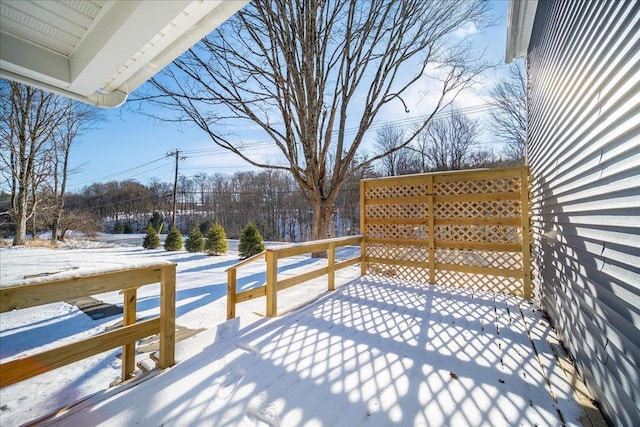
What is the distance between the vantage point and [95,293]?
1.67 m

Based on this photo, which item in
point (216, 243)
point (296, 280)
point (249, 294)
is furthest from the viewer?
point (216, 243)

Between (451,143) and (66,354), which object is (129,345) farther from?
(451,143)

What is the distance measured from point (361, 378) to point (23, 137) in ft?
53.2

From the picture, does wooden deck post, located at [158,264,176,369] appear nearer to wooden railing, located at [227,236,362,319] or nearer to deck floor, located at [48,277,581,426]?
deck floor, located at [48,277,581,426]

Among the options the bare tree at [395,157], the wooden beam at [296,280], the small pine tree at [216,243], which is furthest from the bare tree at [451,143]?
the wooden beam at [296,280]

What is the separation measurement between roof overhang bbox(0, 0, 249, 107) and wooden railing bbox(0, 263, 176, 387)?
1.47 metres

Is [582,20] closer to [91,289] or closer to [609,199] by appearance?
[609,199]

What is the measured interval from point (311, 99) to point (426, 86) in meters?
3.21

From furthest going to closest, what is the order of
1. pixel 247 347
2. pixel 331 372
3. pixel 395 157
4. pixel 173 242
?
pixel 395 157 → pixel 173 242 → pixel 247 347 → pixel 331 372

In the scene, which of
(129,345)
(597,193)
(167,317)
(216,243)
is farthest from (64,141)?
(597,193)

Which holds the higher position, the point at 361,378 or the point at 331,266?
the point at 331,266

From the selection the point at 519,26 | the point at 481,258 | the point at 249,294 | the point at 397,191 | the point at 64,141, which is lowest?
the point at 249,294

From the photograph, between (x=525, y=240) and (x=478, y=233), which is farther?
(x=478, y=233)

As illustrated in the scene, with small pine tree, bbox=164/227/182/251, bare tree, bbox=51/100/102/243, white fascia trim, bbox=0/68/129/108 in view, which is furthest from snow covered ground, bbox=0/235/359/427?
bare tree, bbox=51/100/102/243
